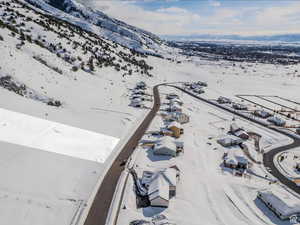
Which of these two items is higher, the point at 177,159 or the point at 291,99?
the point at 291,99

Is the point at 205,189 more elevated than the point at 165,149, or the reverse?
the point at 165,149

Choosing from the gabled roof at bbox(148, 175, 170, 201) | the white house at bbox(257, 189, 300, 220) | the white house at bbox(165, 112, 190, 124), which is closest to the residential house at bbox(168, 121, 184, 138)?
the white house at bbox(165, 112, 190, 124)

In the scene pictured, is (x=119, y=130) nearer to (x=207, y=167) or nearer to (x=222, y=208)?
(x=207, y=167)

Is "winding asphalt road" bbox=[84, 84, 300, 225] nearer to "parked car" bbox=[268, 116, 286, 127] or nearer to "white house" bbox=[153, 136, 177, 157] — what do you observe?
"parked car" bbox=[268, 116, 286, 127]

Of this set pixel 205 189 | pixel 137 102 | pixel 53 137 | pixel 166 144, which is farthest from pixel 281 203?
pixel 137 102

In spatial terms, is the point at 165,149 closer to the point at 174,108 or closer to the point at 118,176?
the point at 118,176

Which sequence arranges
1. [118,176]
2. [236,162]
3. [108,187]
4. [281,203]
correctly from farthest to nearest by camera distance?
[236,162] → [118,176] → [108,187] → [281,203]

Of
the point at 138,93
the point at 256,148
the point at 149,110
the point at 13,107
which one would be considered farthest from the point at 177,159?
the point at 138,93
